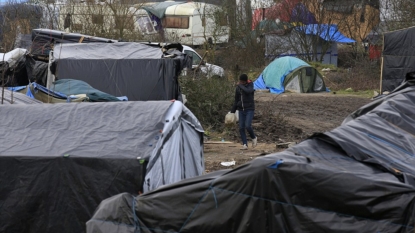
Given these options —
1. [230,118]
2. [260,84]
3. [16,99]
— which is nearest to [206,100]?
[230,118]

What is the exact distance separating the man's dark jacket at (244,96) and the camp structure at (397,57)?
32.3ft

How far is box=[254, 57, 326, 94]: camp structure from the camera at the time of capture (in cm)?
2680

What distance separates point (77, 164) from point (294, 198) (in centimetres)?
284

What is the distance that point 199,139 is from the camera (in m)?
8.20

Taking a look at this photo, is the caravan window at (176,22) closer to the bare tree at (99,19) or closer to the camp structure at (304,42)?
the camp structure at (304,42)

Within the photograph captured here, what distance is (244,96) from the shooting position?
1307 centimetres

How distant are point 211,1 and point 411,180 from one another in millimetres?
34011

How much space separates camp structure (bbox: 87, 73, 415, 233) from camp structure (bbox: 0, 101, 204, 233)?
4.77 feet

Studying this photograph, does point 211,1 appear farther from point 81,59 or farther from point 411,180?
point 411,180

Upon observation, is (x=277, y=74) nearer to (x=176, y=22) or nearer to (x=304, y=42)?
(x=304, y=42)

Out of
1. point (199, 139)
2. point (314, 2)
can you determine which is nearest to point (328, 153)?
point (199, 139)

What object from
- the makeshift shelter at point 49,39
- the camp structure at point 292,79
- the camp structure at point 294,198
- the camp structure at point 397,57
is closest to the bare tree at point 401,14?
the camp structure at point 292,79

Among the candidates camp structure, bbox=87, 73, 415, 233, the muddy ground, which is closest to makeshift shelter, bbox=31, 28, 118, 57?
the muddy ground

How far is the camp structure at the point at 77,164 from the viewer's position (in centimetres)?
629
